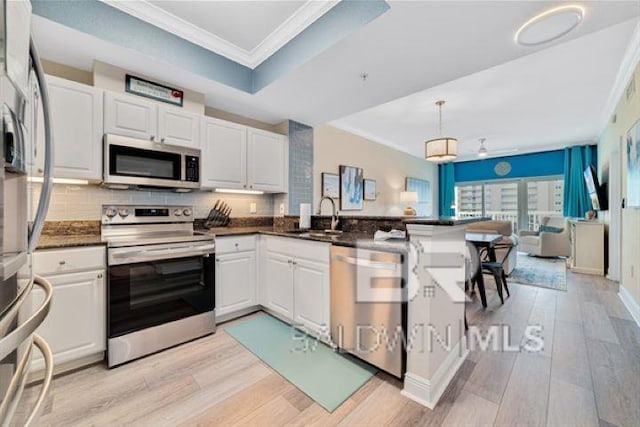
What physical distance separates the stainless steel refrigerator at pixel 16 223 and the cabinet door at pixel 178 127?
5.77 feet

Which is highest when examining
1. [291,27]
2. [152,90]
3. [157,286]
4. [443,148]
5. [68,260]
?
[291,27]

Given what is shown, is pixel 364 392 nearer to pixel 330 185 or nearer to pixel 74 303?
pixel 74 303

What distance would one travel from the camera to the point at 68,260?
5.73ft

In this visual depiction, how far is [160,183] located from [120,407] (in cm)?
162

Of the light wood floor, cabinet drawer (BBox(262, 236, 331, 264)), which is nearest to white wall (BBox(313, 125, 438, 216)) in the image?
cabinet drawer (BBox(262, 236, 331, 264))

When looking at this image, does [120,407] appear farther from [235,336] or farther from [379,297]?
[379,297]

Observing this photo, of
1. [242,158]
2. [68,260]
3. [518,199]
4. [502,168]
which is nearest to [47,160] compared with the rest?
[68,260]

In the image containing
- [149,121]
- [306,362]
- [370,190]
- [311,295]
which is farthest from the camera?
[370,190]

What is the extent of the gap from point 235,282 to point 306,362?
41.8 inches

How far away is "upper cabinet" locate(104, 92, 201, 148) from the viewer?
2.15 m

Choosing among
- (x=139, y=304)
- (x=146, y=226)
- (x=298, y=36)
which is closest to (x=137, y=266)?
(x=139, y=304)

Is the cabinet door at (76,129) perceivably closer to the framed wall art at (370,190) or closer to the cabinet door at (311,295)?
the cabinet door at (311,295)

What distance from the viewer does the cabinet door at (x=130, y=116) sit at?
2.13 meters

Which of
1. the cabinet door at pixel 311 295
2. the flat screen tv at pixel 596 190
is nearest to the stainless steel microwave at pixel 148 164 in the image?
the cabinet door at pixel 311 295
